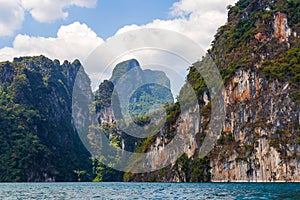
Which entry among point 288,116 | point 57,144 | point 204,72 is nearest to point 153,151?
point 204,72

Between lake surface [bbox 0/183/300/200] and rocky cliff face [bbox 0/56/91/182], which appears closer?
lake surface [bbox 0/183/300/200]

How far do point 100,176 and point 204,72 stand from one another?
57.2 m

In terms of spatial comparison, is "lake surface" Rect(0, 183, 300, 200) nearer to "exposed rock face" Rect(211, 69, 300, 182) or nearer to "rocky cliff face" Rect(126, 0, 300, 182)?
"exposed rock face" Rect(211, 69, 300, 182)

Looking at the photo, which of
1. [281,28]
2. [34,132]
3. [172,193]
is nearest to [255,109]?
[281,28]

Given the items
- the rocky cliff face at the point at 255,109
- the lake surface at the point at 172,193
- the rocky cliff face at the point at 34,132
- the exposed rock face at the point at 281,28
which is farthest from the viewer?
the rocky cliff face at the point at 34,132

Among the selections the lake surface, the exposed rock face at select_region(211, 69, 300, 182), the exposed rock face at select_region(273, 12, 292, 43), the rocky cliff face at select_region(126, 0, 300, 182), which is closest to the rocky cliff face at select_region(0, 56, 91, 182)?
the rocky cliff face at select_region(126, 0, 300, 182)

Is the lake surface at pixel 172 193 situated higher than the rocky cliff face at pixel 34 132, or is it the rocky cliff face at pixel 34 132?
the rocky cliff face at pixel 34 132

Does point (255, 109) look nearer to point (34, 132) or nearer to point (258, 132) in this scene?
point (258, 132)

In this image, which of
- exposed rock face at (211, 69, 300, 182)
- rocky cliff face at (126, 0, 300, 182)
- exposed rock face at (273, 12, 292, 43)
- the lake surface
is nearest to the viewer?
the lake surface

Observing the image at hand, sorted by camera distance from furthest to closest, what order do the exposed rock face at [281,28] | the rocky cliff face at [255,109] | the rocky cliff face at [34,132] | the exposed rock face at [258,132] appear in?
the rocky cliff face at [34,132], the exposed rock face at [281,28], the rocky cliff face at [255,109], the exposed rock face at [258,132]

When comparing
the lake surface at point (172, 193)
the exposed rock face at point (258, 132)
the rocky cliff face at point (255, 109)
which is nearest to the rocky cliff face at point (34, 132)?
the rocky cliff face at point (255, 109)

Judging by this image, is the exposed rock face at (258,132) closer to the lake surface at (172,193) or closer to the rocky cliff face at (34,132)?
the lake surface at (172,193)

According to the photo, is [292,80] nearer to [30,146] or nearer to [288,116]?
[288,116]

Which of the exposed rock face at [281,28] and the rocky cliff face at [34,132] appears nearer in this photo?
the exposed rock face at [281,28]
